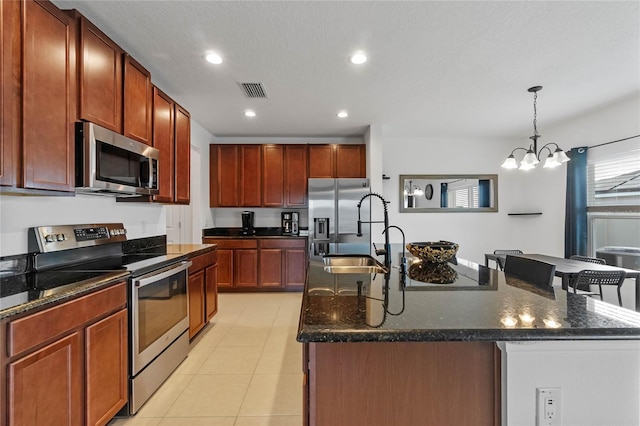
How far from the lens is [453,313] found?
1015mm

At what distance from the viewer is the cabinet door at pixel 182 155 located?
3033 mm

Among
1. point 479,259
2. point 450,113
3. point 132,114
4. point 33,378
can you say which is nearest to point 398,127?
point 450,113

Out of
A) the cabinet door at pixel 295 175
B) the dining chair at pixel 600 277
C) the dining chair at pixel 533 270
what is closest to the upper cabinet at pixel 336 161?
the cabinet door at pixel 295 175

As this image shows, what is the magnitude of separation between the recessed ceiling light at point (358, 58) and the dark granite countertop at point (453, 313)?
1831mm

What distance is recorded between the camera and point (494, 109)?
3.73m

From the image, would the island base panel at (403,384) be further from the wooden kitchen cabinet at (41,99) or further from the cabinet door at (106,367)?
the wooden kitchen cabinet at (41,99)

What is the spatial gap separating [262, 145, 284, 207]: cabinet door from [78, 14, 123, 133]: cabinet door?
2773mm

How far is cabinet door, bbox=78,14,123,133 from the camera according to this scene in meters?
1.84

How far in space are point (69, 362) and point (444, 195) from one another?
202 inches

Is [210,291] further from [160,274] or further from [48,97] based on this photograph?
[48,97]

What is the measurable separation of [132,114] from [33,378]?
180 centimetres

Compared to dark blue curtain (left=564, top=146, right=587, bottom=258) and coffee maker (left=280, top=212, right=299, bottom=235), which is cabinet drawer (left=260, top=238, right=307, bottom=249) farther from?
dark blue curtain (left=564, top=146, right=587, bottom=258)

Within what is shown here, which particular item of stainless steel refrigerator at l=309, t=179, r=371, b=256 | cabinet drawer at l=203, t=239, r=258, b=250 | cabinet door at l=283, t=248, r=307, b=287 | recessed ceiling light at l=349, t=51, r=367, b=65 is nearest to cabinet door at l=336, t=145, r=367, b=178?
stainless steel refrigerator at l=309, t=179, r=371, b=256

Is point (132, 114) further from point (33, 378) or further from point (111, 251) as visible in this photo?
point (33, 378)
